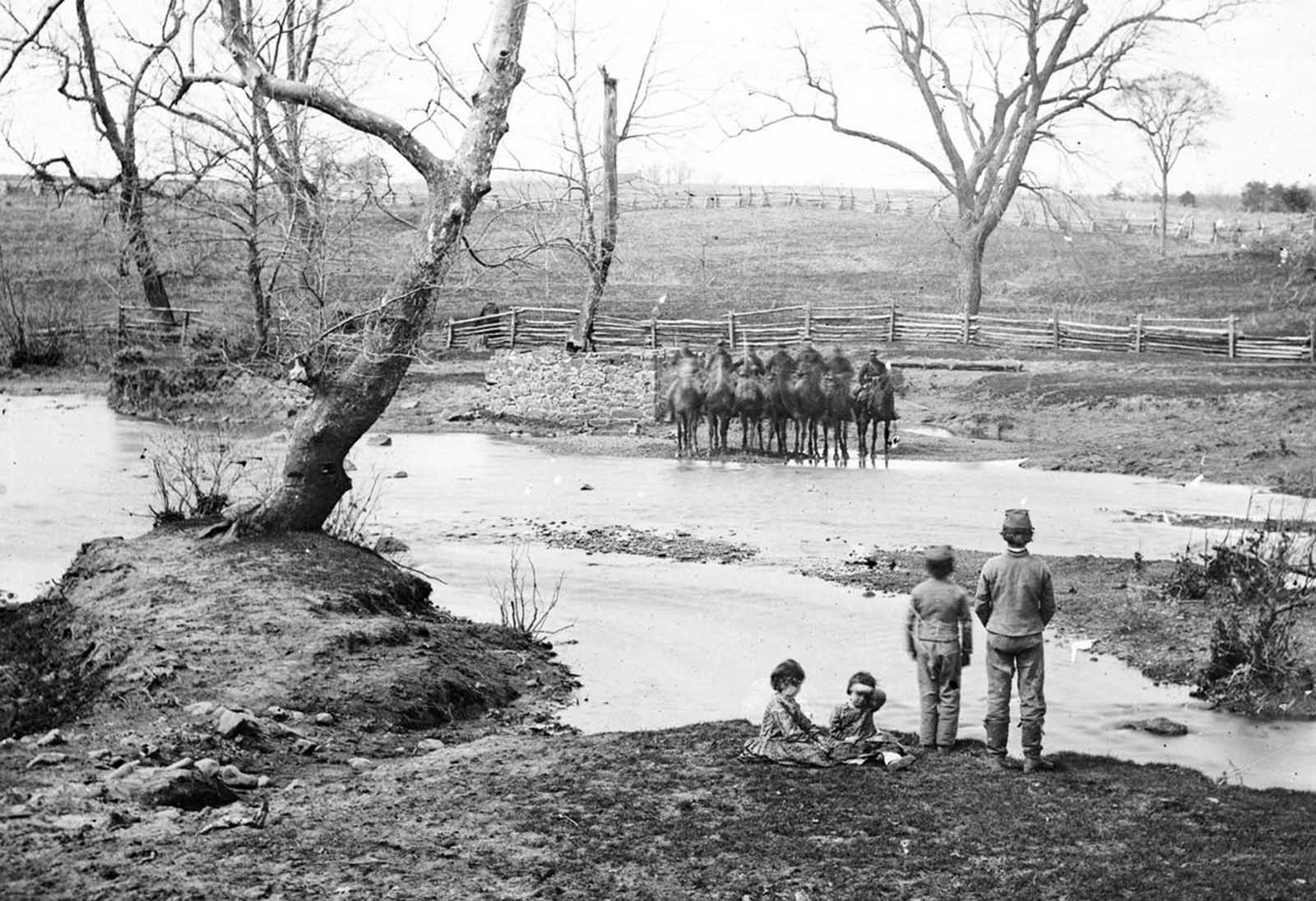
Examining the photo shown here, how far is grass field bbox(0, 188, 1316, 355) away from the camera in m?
47.0

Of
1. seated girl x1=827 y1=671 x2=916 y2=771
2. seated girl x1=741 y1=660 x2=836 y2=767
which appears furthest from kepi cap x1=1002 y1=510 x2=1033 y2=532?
seated girl x1=741 y1=660 x2=836 y2=767

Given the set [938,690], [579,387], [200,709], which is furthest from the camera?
[579,387]

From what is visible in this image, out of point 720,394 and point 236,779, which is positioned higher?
point 720,394

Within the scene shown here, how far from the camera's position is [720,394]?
2697 cm

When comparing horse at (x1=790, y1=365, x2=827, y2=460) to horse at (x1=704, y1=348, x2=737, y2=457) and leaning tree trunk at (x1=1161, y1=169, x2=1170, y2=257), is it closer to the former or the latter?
horse at (x1=704, y1=348, x2=737, y2=457)

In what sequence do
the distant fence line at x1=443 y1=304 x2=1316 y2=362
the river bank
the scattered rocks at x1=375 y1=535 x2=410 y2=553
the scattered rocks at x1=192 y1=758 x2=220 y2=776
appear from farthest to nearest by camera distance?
the distant fence line at x1=443 y1=304 x2=1316 y2=362 < the scattered rocks at x1=375 y1=535 x2=410 y2=553 < the scattered rocks at x1=192 y1=758 x2=220 y2=776 < the river bank

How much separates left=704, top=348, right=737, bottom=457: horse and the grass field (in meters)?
12.9

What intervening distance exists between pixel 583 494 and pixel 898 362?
18.1m

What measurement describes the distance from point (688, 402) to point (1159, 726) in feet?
56.2

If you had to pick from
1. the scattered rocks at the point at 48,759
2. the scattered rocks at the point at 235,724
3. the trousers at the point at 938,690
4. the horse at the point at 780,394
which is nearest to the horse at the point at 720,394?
the horse at the point at 780,394

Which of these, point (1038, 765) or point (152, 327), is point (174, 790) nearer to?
point (1038, 765)

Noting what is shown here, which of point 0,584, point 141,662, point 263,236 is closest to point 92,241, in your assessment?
point 263,236

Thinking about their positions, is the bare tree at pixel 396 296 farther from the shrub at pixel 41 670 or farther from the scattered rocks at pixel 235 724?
the scattered rocks at pixel 235 724

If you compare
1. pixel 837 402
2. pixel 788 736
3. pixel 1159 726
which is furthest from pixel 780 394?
pixel 788 736
